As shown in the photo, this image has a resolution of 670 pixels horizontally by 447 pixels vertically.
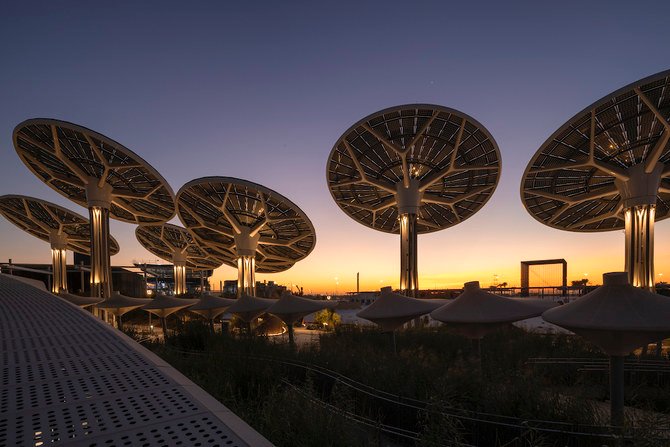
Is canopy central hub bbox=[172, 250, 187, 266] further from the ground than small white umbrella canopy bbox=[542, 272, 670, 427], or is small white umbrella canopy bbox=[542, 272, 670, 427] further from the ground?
small white umbrella canopy bbox=[542, 272, 670, 427]

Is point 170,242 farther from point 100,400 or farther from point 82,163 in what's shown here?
point 100,400

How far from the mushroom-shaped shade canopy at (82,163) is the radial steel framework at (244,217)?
2832 mm

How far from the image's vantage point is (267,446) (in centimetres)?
215

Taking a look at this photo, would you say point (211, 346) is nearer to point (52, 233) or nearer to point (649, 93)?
point (649, 93)

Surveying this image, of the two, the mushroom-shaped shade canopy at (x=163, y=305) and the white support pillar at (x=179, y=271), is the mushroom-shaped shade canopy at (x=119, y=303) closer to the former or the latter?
the mushroom-shaped shade canopy at (x=163, y=305)

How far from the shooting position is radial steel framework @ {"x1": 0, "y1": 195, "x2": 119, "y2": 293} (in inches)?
1591

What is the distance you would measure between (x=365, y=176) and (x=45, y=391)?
935 inches

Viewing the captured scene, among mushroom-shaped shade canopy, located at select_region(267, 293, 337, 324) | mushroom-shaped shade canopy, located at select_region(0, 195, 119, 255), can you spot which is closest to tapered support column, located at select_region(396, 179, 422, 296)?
mushroom-shaped shade canopy, located at select_region(267, 293, 337, 324)

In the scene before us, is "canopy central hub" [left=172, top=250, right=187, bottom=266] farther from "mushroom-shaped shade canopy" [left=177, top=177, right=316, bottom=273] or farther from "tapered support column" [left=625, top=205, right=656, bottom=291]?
"tapered support column" [left=625, top=205, right=656, bottom=291]

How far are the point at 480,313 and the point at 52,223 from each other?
52.3 m

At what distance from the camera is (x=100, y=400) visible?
9.41ft

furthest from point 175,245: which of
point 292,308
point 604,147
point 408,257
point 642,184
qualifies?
point 642,184

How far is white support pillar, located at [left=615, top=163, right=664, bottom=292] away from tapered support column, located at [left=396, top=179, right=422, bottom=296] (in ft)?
39.1

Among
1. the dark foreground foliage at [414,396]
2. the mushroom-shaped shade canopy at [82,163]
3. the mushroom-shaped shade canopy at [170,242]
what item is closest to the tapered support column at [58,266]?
the mushroom-shaped shade canopy at [170,242]
